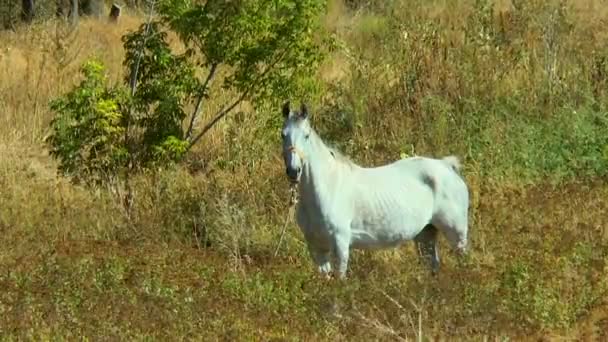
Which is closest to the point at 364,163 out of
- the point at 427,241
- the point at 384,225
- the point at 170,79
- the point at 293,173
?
the point at 170,79

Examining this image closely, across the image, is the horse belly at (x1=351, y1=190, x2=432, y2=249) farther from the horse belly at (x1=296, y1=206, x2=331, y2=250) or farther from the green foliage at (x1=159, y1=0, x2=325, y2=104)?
the green foliage at (x1=159, y1=0, x2=325, y2=104)

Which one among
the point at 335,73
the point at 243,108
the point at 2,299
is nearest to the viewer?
the point at 2,299

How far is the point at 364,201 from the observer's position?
10688 millimetres

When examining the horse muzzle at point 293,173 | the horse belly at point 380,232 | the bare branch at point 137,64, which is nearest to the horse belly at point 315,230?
the horse belly at point 380,232

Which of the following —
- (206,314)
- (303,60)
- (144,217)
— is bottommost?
(144,217)

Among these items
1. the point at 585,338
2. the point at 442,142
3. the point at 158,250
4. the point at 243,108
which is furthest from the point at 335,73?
the point at 585,338

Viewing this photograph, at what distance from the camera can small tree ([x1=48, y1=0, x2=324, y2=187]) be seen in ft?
43.6

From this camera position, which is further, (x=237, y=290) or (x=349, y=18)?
(x=349, y=18)

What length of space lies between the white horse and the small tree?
2642 mm

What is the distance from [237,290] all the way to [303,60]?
14.2ft

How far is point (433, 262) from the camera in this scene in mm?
11289

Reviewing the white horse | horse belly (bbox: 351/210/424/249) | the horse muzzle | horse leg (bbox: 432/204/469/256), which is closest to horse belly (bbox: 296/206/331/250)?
the white horse

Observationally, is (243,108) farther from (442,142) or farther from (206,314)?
(206,314)

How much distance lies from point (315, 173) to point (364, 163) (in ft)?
15.8
